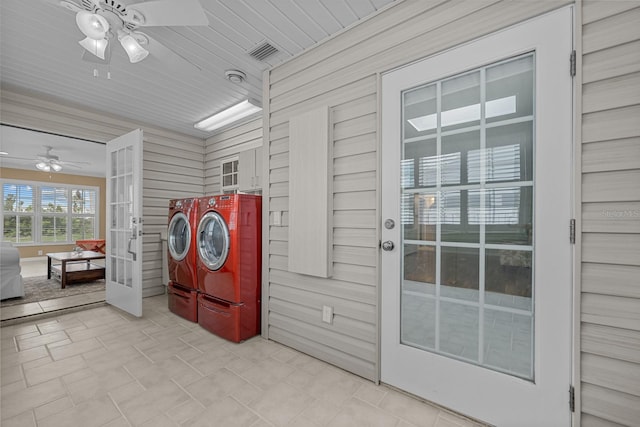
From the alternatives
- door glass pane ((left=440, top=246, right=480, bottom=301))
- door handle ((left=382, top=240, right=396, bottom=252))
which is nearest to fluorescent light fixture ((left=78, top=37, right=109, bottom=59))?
door handle ((left=382, top=240, right=396, bottom=252))

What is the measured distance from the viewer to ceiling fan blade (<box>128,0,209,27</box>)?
142cm

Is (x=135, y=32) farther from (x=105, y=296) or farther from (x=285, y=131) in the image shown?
(x=105, y=296)

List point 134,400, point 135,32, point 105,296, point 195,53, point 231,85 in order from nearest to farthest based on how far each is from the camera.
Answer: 1. point 134,400
2. point 135,32
3. point 195,53
4. point 231,85
5. point 105,296

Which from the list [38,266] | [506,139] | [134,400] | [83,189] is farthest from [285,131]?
[83,189]

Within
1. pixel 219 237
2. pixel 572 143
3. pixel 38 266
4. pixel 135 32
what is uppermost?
pixel 135 32

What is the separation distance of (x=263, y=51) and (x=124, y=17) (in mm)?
1022

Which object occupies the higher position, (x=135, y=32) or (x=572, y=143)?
(x=135, y=32)

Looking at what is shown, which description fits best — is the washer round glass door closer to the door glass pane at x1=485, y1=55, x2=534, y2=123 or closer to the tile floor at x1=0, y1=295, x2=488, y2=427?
the tile floor at x1=0, y1=295, x2=488, y2=427

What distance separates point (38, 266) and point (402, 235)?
8.39 meters

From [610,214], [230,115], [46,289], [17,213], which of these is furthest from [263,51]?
[17,213]

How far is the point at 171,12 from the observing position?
58.7 inches

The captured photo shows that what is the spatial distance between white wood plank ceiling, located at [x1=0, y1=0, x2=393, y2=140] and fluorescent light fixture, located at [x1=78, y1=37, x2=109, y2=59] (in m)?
0.37

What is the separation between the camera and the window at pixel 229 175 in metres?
4.03

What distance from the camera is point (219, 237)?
8.67 feet
